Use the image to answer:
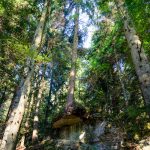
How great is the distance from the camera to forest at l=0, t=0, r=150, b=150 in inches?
377

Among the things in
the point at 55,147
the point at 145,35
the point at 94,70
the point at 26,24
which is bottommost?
the point at 55,147

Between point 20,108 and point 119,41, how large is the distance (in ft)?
27.7

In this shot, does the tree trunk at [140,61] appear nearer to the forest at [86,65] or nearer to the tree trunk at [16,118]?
the forest at [86,65]

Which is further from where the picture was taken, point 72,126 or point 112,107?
point 112,107

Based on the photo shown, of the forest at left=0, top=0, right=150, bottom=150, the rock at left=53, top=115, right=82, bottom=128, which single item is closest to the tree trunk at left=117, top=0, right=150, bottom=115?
the forest at left=0, top=0, right=150, bottom=150

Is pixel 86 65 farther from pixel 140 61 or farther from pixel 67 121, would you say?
pixel 140 61

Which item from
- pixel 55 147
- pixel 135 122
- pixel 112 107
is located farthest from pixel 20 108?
pixel 112 107

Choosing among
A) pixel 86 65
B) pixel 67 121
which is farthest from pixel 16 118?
pixel 86 65

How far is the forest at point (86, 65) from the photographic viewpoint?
9.59 m

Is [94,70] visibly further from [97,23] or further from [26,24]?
[26,24]

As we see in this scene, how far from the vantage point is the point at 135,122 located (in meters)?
11.0

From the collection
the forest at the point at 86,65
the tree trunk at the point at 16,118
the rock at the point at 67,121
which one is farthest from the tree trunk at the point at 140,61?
the rock at the point at 67,121

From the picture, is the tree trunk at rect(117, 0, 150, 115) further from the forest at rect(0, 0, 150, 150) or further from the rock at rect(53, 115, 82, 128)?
the rock at rect(53, 115, 82, 128)

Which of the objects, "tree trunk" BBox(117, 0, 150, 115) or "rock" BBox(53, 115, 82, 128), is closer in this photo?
"tree trunk" BBox(117, 0, 150, 115)
